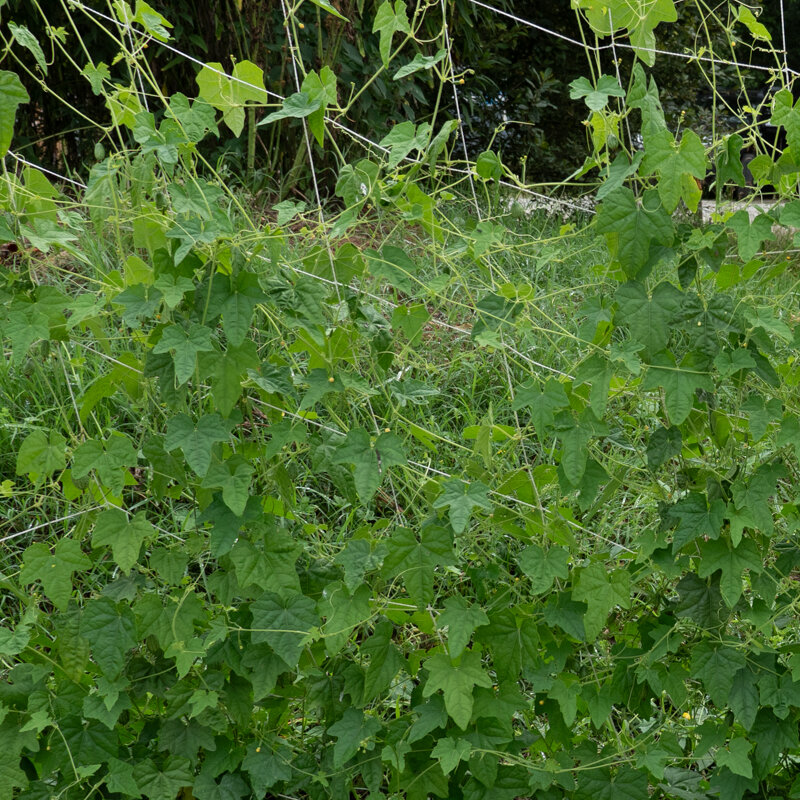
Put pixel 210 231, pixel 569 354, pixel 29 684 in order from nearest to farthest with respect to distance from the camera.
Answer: pixel 210 231, pixel 29 684, pixel 569 354

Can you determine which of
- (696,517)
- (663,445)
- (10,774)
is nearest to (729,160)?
(663,445)

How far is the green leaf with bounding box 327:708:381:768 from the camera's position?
1.62 metres

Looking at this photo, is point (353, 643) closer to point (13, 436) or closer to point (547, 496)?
point (547, 496)

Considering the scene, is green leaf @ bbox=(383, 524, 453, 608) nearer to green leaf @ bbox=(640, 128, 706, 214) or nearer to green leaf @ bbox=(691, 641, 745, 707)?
green leaf @ bbox=(691, 641, 745, 707)

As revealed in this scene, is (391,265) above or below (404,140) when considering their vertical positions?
below

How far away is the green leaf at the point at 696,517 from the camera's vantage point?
155 centimetres

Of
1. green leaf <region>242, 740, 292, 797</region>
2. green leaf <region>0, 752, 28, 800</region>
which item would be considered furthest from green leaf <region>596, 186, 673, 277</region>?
green leaf <region>0, 752, 28, 800</region>

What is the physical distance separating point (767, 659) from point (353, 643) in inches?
29.0

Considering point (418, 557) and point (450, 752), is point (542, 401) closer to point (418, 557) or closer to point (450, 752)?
point (418, 557)

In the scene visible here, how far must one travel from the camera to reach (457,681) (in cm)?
155

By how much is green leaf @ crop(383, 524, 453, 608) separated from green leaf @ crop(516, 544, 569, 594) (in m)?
0.15

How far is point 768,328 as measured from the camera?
1.46m

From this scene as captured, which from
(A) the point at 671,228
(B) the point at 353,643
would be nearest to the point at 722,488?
(A) the point at 671,228

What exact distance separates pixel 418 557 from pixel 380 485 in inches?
7.4
